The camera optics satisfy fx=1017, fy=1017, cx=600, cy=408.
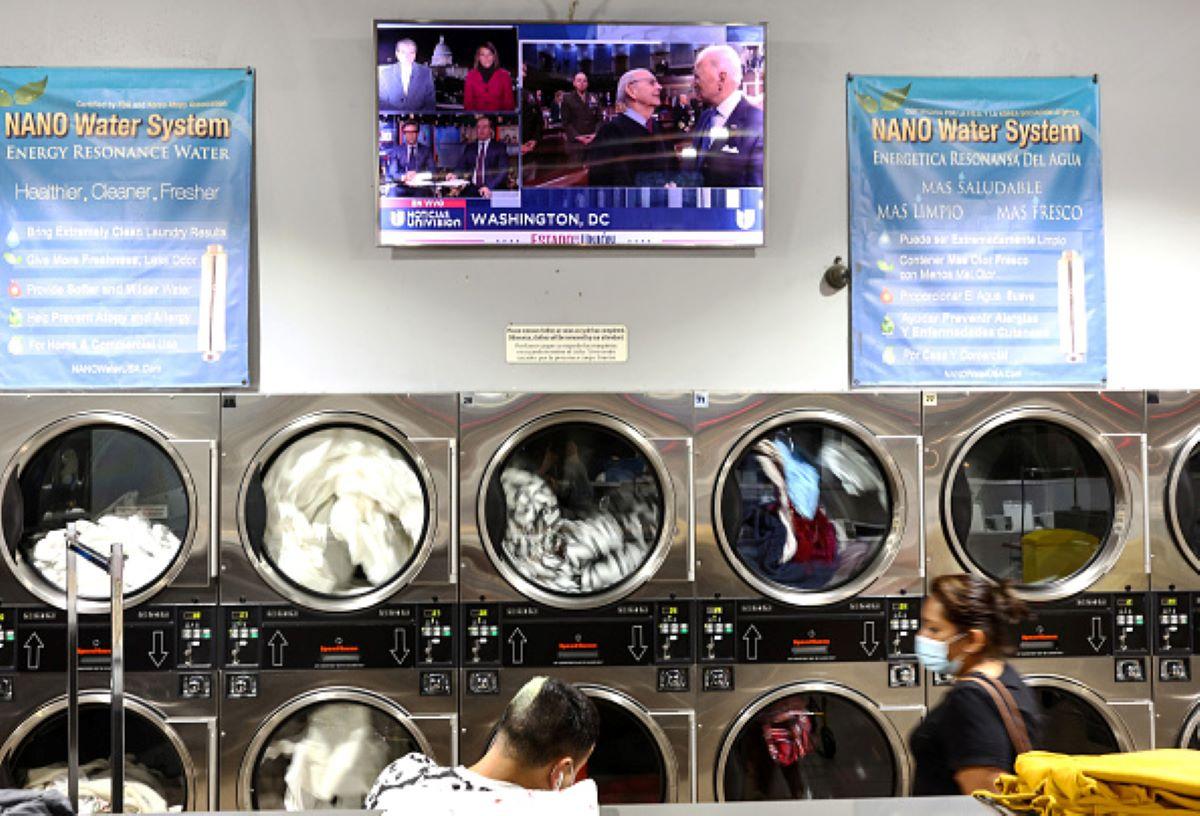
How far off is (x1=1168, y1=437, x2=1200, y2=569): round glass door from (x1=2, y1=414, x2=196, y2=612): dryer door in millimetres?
3432

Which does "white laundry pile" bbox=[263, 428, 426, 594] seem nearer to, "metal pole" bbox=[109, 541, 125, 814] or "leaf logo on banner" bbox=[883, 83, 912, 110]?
"metal pole" bbox=[109, 541, 125, 814]

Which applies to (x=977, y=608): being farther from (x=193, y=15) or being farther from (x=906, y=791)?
(x=193, y=15)

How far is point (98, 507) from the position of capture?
358 centimetres

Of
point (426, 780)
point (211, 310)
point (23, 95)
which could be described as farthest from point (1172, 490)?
point (23, 95)

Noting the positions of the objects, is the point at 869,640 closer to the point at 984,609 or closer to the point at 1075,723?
the point at 1075,723

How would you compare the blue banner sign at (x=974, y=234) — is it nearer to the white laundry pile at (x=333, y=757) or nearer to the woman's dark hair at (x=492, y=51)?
the woman's dark hair at (x=492, y=51)

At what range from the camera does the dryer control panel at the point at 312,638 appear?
3.47 m

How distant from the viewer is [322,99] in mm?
3855

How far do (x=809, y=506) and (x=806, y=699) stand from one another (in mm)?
680

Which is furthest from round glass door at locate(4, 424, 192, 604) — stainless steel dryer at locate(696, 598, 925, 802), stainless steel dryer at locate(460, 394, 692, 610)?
stainless steel dryer at locate(696, 598, 925, 802)

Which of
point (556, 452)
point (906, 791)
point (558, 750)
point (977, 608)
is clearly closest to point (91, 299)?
point (556, 452)

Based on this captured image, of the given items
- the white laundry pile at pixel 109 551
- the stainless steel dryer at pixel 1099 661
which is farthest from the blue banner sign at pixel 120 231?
the stainless steel dryer at pixel 1099 661

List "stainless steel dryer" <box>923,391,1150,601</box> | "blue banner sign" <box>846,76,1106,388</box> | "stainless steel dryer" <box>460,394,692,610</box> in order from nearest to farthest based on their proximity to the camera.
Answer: "stainless steel dryer" <box>460,394,692,610</box> < "stainless steel dryer" <box>923,391,1150,601</box> < "blue banner sign" <box>846,76,1106,388</box>

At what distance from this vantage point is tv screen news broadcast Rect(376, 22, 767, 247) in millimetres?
3756
